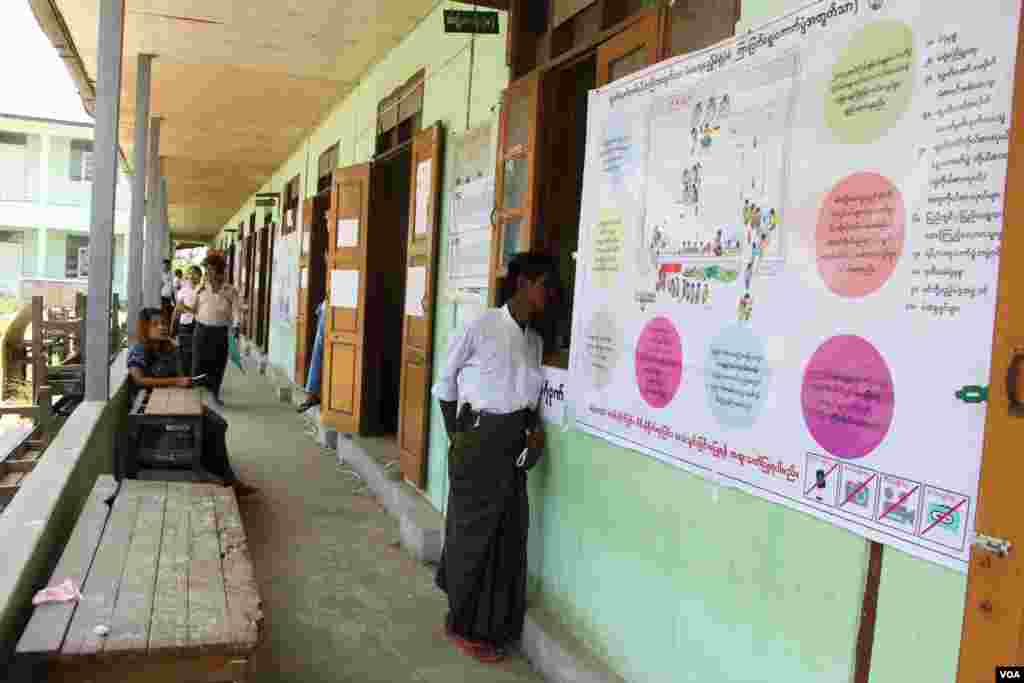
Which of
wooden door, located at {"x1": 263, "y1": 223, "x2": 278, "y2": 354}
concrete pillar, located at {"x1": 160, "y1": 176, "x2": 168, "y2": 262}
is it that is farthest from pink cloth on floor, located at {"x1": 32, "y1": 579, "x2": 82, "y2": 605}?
wooden door, located at {"x1": 263, "y1": 223, "x2": 278, "y2": 354}

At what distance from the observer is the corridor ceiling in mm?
5340

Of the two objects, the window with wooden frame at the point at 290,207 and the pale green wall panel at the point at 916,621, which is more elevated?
the window with wooden frame at the point at 290,207

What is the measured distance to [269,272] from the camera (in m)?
13.3

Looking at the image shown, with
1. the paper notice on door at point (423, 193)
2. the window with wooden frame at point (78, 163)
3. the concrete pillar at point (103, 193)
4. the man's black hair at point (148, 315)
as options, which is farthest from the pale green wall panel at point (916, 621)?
the window with wooden frame at point (78, 163)

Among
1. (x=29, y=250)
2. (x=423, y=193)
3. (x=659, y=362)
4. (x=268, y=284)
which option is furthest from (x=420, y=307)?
(x=29, y=250)

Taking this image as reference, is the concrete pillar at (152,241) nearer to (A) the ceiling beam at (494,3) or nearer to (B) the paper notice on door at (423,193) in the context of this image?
(B) the paper notice on door at (423,193)

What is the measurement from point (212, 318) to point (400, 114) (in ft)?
11.2

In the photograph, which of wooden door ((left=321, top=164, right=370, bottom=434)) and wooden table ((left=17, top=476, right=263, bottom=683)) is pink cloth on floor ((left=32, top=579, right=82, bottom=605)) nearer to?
wooden table ((left=17, top=476, right=263, bottom=683))

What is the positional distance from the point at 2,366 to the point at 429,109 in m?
4.56

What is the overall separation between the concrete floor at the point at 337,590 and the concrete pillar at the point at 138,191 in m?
1.54

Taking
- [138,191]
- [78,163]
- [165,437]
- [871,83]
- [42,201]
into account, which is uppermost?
[78,163]

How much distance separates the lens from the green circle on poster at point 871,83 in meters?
1.73

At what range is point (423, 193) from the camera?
5.21 meters

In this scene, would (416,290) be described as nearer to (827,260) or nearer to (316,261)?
(827,260)
